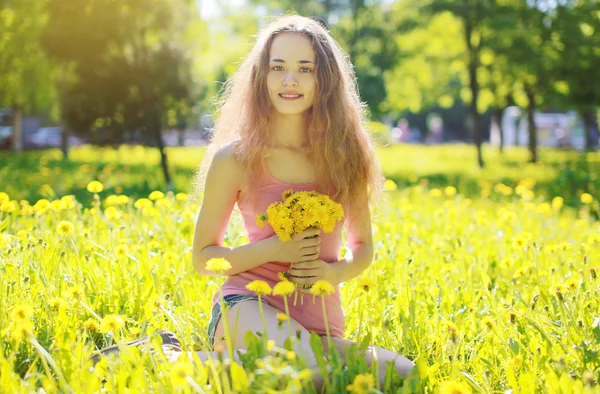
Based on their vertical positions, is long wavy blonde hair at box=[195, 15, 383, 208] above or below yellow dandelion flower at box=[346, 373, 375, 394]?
above

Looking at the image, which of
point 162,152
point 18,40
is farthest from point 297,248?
point 18,40

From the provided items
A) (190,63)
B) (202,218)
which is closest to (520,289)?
(202,218)

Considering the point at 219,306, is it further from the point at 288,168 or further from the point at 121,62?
the point at 121,62

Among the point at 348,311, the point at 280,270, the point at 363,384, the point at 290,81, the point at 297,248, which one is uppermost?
the point at 290,81

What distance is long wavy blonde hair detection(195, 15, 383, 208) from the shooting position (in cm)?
232

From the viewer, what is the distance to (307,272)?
2.06m

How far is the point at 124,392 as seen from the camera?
5.41 ft

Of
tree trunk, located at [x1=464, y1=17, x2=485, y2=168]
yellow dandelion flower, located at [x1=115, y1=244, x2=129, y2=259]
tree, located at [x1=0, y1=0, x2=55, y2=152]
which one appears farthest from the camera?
tree trunk, located at [x1=464, y1=17, x2=485, y2=168]

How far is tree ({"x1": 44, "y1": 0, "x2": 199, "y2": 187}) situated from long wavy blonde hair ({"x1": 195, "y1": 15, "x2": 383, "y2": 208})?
6.35m

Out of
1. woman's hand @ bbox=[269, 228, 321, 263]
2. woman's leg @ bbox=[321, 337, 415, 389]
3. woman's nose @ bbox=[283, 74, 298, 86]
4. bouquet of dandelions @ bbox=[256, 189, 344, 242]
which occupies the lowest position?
woman's leg @ bbox=[321, 337, 415, 389]

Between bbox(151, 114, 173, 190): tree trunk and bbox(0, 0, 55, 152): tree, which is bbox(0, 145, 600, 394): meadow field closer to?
bbox(151, 114, 173, 190): tree trunk

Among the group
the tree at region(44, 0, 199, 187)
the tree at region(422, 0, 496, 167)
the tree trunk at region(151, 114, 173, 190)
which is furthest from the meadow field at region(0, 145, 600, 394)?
the tree at region(422, 0, 496, 167)

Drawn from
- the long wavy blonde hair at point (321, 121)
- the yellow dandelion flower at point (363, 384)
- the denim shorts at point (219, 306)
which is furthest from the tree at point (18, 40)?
the yellow dandelion flower at point (363, 384)

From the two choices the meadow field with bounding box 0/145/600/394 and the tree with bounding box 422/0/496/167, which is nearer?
the meadow field with bounding box 0/145/600/394
